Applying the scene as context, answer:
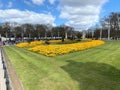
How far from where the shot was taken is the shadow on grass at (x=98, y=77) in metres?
8.40

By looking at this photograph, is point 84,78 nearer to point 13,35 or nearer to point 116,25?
point 116,25

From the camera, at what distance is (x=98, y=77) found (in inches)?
386

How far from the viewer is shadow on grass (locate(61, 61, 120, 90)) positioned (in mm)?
8398

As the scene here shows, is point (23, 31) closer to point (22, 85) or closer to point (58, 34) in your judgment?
point (58, 34)

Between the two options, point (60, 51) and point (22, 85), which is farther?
point (60, 51)

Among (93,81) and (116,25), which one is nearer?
(93,81)

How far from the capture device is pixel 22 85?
8867 millimetres

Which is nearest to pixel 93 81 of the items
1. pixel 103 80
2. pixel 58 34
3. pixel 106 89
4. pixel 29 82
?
pixel 103 80

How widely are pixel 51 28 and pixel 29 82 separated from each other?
10378 centimetres

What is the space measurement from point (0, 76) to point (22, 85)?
237cm

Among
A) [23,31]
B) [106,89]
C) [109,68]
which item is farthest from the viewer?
[23,31]

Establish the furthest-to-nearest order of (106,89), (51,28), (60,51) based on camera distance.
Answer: (51,28), (60,51), (106,89)

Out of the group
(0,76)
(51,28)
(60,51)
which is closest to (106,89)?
(0,76)

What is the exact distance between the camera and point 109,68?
1157cm
